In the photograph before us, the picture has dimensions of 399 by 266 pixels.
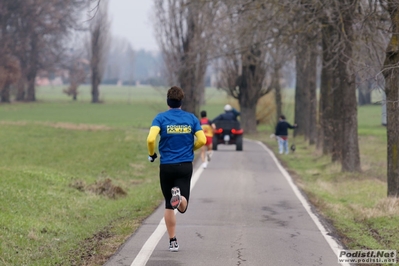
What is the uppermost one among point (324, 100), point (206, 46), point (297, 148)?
point (206, 46)

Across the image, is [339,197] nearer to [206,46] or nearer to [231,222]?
[231,222]

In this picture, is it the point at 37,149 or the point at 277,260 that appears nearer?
the point at 277,260

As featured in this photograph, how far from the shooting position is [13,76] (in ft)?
222

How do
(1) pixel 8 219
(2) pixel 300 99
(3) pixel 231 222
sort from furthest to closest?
(2) pixel 300 99
(3) pixel 231 222
(1) pixel 8 219

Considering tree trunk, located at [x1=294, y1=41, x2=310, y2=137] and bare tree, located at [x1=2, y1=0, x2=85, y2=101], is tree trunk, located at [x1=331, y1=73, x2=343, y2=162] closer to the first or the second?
tree trunk, located at [x1=294, y1=41, x2=310, y2=137]

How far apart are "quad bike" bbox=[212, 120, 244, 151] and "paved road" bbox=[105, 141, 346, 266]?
7.83 metres

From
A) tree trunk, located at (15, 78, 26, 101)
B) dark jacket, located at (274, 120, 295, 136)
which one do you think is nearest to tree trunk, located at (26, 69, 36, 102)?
tree trunk, located at (15, 78, 26, 101)

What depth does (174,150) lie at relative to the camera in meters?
8.97

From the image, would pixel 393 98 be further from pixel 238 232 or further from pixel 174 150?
pixel 174 150

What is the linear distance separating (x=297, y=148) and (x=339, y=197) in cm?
1711

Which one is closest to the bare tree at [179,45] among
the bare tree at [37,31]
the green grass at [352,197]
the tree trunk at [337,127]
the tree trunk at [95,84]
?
the green grass at [352,197]

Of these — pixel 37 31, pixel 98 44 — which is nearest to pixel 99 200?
pixel 37 31

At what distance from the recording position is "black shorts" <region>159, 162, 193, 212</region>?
896cm

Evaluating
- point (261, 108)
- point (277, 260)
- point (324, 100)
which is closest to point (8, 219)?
point (277, 260)
